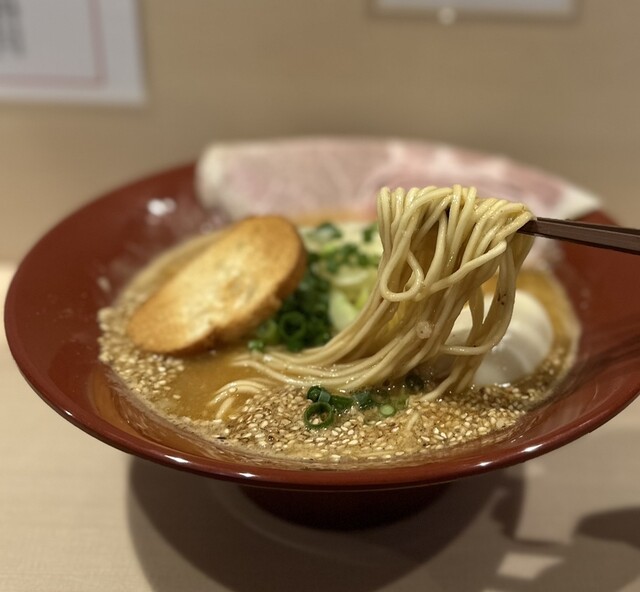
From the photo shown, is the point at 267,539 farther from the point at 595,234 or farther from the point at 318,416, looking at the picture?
the point at 595,234

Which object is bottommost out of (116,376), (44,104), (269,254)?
(116,376)

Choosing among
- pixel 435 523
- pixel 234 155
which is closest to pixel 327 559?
pixel 435 523

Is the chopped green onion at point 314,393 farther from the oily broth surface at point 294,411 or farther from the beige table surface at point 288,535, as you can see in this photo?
the beige table surface at point 288,535

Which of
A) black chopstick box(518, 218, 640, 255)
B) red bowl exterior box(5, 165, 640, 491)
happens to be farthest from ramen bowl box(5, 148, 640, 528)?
black chopstick box(518, 218, 640, 255)

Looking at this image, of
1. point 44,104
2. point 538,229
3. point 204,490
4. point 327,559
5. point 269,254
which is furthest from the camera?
point 44,104

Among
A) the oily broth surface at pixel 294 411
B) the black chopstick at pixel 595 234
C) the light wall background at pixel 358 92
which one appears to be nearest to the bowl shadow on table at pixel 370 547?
the oily broth surface at pixel 294 411

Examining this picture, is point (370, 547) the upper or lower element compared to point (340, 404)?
lower

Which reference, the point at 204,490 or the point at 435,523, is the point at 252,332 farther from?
the point at 435,523

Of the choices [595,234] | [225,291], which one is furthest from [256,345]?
[595,234]
